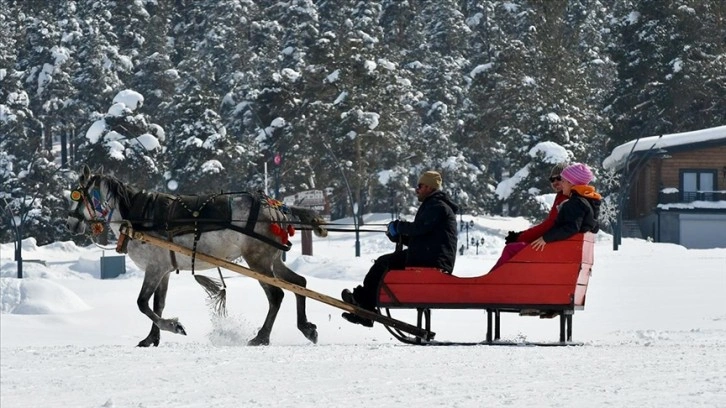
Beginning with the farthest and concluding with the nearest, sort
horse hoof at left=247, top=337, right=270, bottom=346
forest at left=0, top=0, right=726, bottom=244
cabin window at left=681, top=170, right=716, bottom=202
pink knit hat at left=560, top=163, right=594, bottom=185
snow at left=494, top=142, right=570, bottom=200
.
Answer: forest at left=0, top=0, right=726, bottom=244 < snow at left=494, top=142, right=570, bottom=200 < cabin window at left=681, top=170, right=716, bottom=202 < horse hoof at left=247, top=337, right=270, bottom=346 < pink knit hat at left=560, top=163, right=594, bottom=185

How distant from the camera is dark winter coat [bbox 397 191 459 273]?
12688 millimetres

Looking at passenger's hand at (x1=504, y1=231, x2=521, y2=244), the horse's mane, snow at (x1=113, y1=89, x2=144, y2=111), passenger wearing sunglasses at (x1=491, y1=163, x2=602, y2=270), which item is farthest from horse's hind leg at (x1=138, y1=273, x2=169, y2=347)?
snow at (x1=113, y1=89, x2=144, y2=111)

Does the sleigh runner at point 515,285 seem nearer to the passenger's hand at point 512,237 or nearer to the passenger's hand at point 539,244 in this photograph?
the passenger's hand at point 539,244

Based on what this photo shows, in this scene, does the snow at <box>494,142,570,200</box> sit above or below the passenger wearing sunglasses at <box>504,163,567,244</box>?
above

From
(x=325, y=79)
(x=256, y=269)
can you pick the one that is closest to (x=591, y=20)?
(x=325, y=79)

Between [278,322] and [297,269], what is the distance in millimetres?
9696

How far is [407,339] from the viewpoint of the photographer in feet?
42.9

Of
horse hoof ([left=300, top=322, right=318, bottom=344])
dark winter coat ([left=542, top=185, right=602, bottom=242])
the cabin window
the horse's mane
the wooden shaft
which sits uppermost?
the cabin window

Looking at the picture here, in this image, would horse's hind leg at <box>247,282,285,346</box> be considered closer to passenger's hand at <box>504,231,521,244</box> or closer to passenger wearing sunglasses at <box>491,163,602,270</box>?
passenger's hand at <box>504,231,521,244</box>

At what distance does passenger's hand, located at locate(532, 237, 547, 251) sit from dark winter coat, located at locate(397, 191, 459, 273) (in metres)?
0.92

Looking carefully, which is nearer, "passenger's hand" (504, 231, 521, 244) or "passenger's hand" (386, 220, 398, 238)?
"passenger's hand" (386, 220, 398, 238)

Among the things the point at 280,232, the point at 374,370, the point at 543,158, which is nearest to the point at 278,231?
the point at 280,232

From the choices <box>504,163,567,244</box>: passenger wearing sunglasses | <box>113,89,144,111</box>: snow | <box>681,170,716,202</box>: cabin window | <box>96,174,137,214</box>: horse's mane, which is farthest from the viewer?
<box>113,89,144,111</box>: snow

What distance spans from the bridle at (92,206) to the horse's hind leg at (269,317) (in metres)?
2.04
